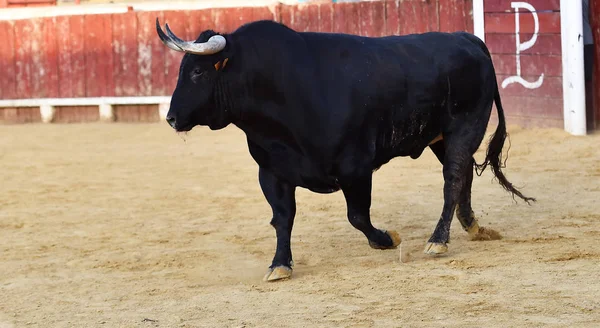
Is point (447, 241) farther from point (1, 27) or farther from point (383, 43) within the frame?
point (1, 27)

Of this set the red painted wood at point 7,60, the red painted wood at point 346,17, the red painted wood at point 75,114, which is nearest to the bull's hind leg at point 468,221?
the red painted wood at point 346,17

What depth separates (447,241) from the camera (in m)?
5.61

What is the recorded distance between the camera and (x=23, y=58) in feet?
44.6

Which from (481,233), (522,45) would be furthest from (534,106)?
(481,233)

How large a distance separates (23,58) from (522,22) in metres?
6.27

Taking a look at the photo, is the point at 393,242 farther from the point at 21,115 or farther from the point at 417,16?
the point at 21,115

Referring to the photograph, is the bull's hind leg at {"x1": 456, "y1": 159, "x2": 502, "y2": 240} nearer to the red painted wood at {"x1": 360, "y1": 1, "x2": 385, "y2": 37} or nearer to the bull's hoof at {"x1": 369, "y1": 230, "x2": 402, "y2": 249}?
the bull's hoof at {"x1": 369, "y1": 230, "x2": 402, "y2": 249}

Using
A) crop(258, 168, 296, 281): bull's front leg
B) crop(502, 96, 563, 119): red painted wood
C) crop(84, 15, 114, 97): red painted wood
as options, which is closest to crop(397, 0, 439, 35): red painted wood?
crop(502, 96, 563, 119): red painted wood

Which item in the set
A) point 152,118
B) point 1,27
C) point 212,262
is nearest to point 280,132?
point 212,262

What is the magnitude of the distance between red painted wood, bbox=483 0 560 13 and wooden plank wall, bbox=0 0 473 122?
2525 mm

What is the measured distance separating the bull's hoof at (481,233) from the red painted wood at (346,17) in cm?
666

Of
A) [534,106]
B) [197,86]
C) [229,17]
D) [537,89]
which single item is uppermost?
[229,17]

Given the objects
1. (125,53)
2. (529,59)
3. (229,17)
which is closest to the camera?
(529,59)

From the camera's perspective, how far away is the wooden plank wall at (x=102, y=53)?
1318 centimetres
